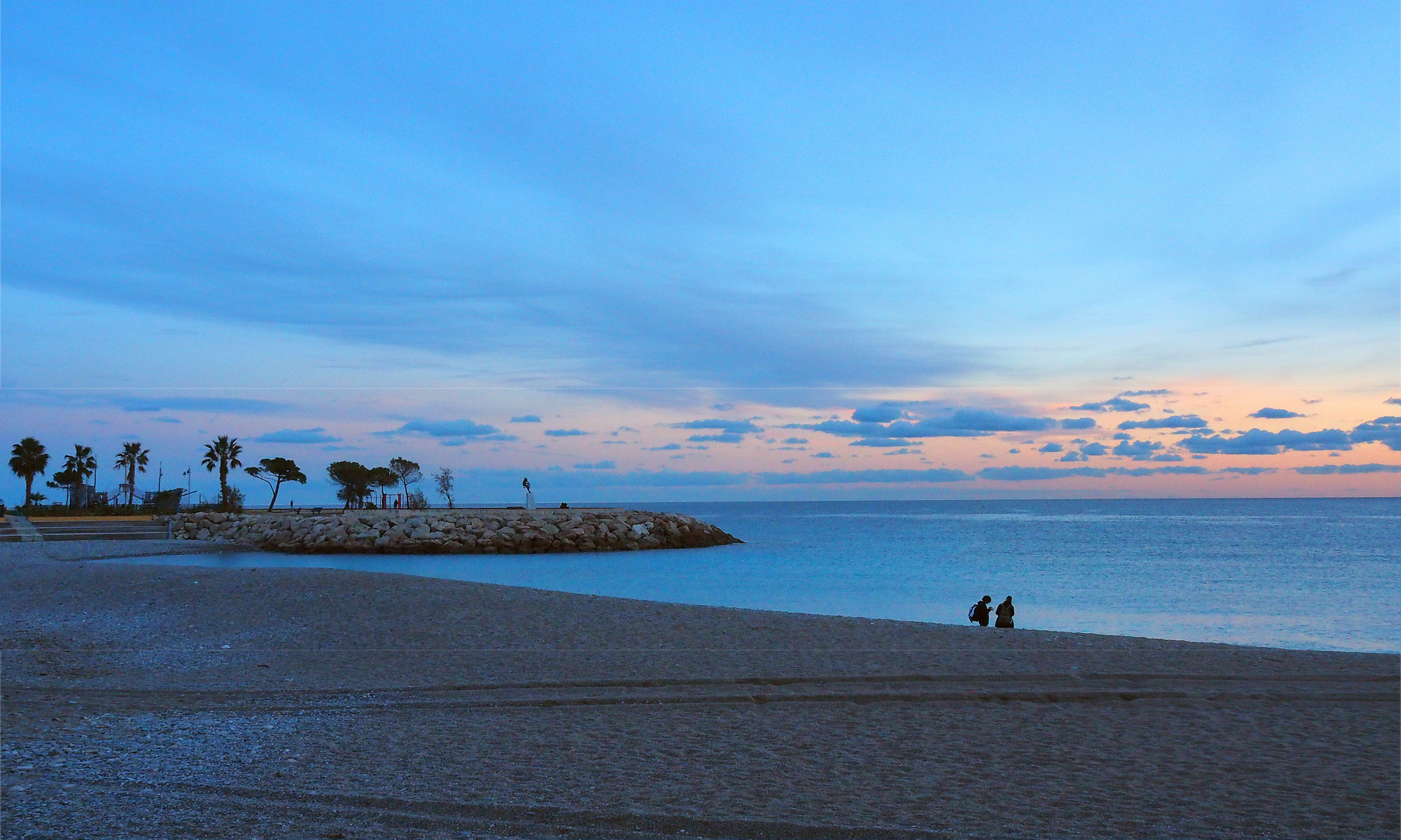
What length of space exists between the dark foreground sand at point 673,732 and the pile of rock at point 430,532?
102 feet

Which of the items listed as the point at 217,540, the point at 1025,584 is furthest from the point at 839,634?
the point at 217,540

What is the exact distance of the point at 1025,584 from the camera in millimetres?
33969

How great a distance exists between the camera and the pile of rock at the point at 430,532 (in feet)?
150

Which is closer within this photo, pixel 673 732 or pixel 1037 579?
pixel 673 732

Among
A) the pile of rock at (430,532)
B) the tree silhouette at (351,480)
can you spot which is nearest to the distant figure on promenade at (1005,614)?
the pile of rock at (430,532)

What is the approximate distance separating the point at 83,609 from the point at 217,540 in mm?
32236

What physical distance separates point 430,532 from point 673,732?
41560 millimetres

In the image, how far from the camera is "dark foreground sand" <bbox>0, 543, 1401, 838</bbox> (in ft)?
19.1

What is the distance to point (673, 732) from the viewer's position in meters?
8.21

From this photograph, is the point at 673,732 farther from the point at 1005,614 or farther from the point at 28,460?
the point at 28,460

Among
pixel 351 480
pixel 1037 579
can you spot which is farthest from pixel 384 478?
pixel 1037 579

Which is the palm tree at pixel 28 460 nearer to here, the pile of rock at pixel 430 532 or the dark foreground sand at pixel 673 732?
the pile of rock at pixel 430 532

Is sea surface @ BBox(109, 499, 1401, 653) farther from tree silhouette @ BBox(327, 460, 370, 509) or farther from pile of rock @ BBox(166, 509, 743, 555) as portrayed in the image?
tree silhouette @ BBox(327, 460, 370, 509)

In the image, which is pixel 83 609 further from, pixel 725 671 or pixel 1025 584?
pixel 1025 584
